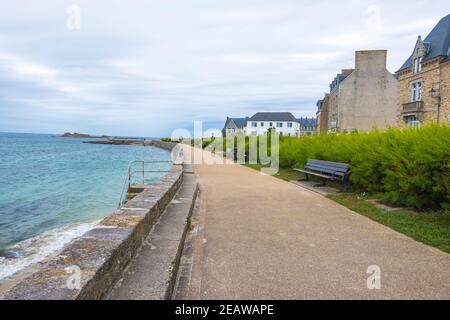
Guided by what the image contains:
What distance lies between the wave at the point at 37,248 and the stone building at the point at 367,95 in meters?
29.8

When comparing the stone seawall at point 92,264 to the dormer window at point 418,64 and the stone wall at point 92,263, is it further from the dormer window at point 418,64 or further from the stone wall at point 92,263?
the dormer window at point 418,64

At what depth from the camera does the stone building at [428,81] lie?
2325cm

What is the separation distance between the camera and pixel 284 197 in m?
9.16

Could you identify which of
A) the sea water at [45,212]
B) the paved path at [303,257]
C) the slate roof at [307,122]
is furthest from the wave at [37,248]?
the slate roof at [307,122]

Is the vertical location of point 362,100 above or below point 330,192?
above

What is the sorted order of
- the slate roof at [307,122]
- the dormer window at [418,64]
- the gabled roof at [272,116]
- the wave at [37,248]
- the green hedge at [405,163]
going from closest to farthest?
the green hedge at [405,163]
the wave at [37,248]
the dormer window at [418,64]
the gabled roof at [272,116]
the slate roof at [307,122]

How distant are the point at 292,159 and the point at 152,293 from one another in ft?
45.9

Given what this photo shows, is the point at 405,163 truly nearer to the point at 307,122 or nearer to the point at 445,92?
the point at 445,92

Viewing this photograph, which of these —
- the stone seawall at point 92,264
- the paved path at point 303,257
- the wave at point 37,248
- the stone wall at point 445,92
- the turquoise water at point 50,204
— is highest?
the stone wall at point 445,92

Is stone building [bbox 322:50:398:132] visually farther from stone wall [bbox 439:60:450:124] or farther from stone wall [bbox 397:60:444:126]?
stone wall [bbox 439:60:450:124]

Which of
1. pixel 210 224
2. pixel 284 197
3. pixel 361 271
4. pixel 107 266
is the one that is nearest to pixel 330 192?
pixel 284 197

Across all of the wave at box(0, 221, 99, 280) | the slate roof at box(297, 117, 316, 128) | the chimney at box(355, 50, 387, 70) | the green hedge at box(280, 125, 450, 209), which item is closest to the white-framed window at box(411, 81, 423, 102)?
the chimney at box(355, 50, 387, 70)
